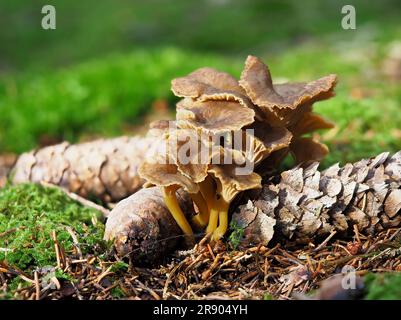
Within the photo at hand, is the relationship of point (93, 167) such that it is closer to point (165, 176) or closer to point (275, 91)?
point (165, 176)

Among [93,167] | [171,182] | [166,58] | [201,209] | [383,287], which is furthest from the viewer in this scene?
[166,58]

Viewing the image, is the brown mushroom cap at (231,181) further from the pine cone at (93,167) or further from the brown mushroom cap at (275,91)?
the pine cone at (93,167)

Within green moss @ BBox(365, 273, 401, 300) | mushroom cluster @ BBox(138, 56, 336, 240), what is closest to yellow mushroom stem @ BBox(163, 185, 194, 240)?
mushroom cluster @ BBox(138, 56, 336, 240)

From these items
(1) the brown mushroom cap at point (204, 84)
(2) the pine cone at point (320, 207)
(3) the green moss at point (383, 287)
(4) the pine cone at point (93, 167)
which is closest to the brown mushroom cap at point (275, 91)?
(1) the brown mushroom cap at point (204, 84)

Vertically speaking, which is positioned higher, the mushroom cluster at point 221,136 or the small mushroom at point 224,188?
the mushroom cluster at point 221,136

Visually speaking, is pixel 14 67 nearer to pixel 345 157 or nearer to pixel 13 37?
pixel 13 37

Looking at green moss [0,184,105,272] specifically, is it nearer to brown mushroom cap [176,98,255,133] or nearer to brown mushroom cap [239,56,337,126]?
brown mushroom cap [176,98,255,133]

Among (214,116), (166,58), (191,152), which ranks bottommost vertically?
(191,152)

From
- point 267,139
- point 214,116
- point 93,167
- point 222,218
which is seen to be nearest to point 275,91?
point 267,139
